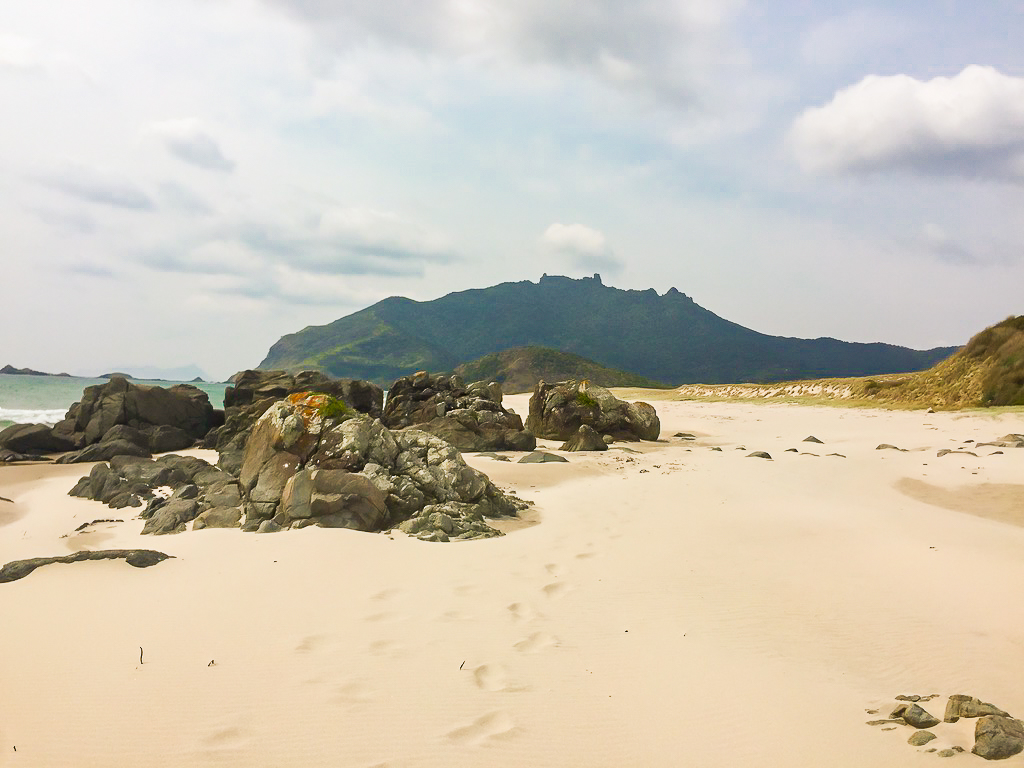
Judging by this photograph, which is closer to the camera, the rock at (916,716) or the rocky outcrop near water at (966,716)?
the rocky outcrop near water at (966,716)

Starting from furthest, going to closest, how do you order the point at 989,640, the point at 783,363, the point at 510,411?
the point at 783,363 < the point at 510,411 < the point at 989,640

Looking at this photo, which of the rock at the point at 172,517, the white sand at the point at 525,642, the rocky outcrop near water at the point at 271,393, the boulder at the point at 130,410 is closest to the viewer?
the white sand at the point at 525,642

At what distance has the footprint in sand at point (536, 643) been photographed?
5.04 meters

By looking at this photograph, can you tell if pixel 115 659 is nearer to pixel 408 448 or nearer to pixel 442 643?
pixel 442 643

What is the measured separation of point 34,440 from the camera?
24.4 metres

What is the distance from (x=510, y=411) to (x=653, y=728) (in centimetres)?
1907

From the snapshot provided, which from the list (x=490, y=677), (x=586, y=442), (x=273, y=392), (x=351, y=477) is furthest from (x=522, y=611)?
(x=273, y=392)

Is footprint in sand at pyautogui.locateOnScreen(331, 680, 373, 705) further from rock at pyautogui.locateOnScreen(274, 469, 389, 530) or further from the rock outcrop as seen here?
rock at pyautogui.locateOnScreen(274, 469, 389, 530)

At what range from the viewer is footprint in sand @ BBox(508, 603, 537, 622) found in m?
5.77

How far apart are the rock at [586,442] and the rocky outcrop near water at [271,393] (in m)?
8.18

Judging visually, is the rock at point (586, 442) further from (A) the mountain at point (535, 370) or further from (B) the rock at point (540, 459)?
Answer: (A) the mountain at point (535, 370)

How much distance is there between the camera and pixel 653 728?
3.84m

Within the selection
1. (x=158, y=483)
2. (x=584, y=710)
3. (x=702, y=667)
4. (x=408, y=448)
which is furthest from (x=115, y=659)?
(x=158, y=483)

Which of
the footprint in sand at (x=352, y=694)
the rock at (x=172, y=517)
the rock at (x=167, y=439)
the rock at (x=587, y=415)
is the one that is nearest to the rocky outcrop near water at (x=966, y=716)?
the footprint in sand at (x=352, y=694)
